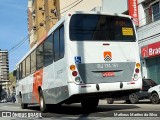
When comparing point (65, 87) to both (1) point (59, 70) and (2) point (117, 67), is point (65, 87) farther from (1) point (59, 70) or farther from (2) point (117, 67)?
(2) point (117, 67)

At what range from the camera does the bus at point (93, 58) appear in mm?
12617

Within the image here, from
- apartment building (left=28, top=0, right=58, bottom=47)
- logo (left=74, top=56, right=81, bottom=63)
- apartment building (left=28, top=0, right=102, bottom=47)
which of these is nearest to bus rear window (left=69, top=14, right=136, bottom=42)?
logo (left=74, top=56, right=81, bottom=63)

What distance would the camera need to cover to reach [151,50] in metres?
28.0

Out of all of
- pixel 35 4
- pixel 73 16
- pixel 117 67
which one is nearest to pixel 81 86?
pixel 117 67

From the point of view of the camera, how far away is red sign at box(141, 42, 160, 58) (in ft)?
88.6

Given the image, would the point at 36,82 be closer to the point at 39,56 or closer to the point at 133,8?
the point at 39,56

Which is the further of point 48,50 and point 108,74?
point 48,50

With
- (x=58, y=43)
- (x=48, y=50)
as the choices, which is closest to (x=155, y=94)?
(x=48, y=50)

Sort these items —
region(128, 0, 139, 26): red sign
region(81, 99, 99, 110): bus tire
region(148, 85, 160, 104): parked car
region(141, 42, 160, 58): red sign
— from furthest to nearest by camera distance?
region(128, 0, 139, 26): red sign, region(141, 42, 160, 58): red sign, region(148, 85, 160, 104): parked car, region(81, 99, 99, 110): bus tire

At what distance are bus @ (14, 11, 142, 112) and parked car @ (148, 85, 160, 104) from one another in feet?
21.0

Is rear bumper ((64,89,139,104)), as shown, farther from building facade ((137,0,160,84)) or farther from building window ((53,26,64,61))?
building facade ((137,0,160,84))

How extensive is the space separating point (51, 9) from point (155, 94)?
42.0m

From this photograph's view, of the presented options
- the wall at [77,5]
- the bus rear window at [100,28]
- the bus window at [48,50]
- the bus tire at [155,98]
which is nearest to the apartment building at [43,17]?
the wall at [77,5]

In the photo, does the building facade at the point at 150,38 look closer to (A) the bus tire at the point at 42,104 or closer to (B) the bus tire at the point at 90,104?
(B) the bus tire at the point at 90,104
